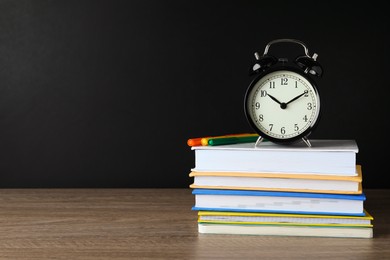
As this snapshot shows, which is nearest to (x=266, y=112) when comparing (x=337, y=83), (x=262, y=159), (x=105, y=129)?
(x=262, y=159)

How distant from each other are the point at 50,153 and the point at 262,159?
116 centimetres

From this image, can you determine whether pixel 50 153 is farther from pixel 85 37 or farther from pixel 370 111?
pixel 370 111

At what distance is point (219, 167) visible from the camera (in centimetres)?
155

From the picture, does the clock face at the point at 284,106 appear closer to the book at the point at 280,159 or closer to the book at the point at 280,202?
the book at the point at 280,159

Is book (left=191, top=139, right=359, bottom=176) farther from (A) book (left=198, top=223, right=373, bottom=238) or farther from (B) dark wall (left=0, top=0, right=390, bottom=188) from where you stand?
(B) dark wall (left=0, top=0, right=390, bottom=188)

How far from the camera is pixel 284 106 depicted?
1.57m

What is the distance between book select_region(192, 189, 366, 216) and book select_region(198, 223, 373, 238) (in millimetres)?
37

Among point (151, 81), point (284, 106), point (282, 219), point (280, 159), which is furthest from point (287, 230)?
point (151, 81)

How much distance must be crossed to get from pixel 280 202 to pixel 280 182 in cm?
5

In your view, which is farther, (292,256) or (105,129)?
(105,129)

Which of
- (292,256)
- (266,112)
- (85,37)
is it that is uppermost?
(85,37)

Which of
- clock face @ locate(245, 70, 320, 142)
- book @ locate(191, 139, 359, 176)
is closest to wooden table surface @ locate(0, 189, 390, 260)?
book @ locate(191, 139, 359, 176)

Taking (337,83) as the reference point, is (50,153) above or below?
below

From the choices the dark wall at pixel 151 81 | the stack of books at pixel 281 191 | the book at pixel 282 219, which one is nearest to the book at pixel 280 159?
the stack of books at pixel 281 191
